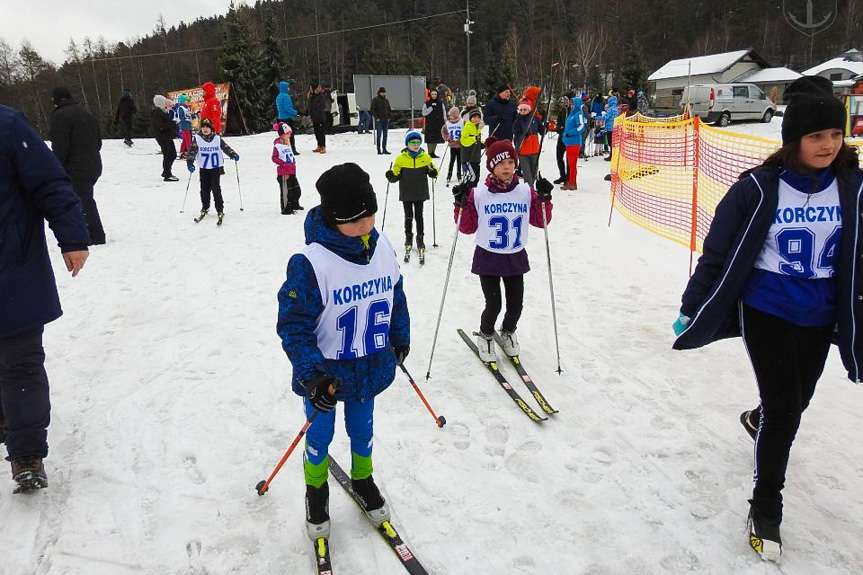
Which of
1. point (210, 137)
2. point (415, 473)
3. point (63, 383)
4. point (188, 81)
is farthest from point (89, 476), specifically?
point (188, 81)

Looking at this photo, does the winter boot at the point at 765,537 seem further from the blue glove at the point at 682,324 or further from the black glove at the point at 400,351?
the black glove at the point at 400,351

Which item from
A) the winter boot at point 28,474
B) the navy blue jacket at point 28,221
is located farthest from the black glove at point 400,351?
the winter boot at point 28,474

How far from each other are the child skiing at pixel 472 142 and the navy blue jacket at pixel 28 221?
8815mm

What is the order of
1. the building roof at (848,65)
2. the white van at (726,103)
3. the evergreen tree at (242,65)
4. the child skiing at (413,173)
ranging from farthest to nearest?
1. the evergreen tree at (242,65)
2. the building roof at (848,65)
3. the white van at (726,103)
4. the child skiing at (413,173)

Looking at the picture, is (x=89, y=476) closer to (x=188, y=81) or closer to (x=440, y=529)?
(x=440, y=529)

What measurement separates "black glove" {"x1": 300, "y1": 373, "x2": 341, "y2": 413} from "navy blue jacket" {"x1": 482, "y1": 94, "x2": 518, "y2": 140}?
8.72 m

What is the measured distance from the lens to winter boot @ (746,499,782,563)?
8.00 ft

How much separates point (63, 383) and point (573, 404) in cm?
394

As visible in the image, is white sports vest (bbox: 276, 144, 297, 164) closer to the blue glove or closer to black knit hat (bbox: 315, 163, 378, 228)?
black knit hat (bbox: 315, 163, 378, 228)

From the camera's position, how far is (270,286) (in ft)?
21.4

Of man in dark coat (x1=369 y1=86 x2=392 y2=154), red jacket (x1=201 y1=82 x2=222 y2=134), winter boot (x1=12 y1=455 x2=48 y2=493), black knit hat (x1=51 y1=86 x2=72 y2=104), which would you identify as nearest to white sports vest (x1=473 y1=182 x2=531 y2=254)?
winter boot (x1=12 y1=455 x2=48 y2=493)

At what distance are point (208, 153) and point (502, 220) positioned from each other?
6.72m

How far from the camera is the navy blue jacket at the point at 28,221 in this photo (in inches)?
105

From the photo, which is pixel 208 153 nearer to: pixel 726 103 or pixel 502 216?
pixel 502 216
